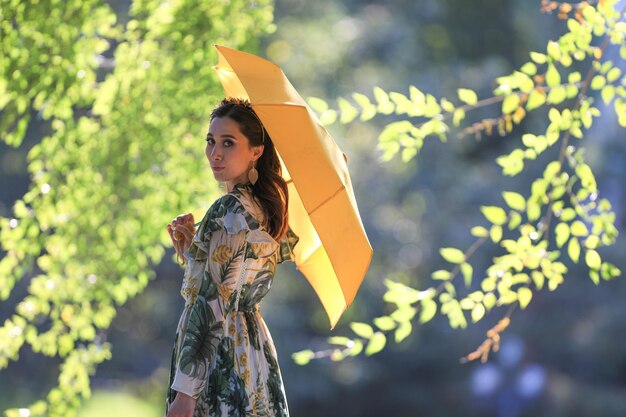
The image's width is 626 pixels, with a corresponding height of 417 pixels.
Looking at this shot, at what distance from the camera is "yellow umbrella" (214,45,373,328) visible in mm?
2215

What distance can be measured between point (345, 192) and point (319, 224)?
116 mm

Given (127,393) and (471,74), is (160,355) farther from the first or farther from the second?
(471,74)

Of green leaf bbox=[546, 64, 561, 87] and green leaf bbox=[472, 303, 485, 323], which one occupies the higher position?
green leaf bbox=[546, 64, 561, 87]

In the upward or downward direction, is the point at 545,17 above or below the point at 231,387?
above

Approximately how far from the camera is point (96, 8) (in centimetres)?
383

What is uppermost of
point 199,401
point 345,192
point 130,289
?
point 130,289

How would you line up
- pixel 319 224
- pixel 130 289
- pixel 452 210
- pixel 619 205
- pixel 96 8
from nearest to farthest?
pixel 319 224, pixel 96 8, pixel 130 289, pixel 452 210, pixel 619 205

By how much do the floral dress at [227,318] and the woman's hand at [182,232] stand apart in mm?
137

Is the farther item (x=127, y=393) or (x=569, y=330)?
(x=127, y=393)

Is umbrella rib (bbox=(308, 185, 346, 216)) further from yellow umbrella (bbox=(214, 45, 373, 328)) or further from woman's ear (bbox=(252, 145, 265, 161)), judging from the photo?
woman's ear (bbox=(252, 145, 265, 161))

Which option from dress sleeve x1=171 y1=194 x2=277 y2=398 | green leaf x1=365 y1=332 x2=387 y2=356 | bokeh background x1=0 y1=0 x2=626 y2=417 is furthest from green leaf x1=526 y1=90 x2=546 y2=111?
bokeh background x1=0 y1=0 x2=626 y2=417

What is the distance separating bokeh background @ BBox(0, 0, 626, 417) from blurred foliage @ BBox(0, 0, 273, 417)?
6.29 m

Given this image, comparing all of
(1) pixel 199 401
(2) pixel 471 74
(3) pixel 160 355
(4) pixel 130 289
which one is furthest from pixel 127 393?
(1) pixel 199 401

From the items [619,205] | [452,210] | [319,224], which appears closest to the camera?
[319,224]
